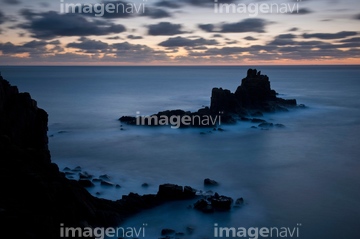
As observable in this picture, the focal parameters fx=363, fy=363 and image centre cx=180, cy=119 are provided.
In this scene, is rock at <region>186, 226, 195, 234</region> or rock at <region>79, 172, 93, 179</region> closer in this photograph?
rock at <region>186, 226, 195, 234</region>

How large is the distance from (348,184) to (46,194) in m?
22.2

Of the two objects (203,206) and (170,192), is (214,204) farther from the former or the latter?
(170,192)

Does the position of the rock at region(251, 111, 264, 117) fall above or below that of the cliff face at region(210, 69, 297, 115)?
below

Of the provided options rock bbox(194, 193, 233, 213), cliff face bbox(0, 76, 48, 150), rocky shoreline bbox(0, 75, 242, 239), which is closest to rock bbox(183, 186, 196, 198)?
rocky shoreline bbox(0, 75, 242, 239)

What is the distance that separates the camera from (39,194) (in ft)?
55.5

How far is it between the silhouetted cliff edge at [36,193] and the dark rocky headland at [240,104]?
1144 inches

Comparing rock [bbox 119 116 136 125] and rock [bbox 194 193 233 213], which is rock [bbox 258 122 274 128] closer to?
rock [bbox 119 116 136 125]

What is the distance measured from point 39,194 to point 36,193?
0.50 feet

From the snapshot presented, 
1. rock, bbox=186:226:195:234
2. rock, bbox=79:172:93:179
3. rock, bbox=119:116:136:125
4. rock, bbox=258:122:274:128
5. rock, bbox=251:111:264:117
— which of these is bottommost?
rock, bbox=186:226:195:234

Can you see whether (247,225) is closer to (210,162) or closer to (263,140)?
(210,162)

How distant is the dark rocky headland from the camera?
5375 centimetres

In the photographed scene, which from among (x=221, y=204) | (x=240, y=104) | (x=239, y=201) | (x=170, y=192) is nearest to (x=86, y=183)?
(x=170, y=192)

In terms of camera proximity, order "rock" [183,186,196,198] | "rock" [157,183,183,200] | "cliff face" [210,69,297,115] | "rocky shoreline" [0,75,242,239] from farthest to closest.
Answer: "cliff face" [210,69,297,115] → "rock" [183,186,196,198] → "rock" [157,183,183,200] → "rocky shoreline" [0,75,242,239]

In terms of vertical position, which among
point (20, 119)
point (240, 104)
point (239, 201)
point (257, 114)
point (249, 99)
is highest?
point (20, 119)
